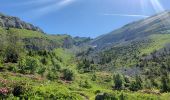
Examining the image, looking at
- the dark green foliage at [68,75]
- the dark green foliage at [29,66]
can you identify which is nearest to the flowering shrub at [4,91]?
the dark green foliage at [29,66]

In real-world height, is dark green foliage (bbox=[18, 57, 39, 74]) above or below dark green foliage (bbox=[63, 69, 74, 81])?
above

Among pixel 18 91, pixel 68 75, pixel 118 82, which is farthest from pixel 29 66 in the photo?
pixel 18 91

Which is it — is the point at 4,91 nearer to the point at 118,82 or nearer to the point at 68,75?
the point at 68,75

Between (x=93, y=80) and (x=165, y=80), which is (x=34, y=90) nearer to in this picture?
(x=165, y=80)

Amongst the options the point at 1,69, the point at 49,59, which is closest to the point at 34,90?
the point at 1,69

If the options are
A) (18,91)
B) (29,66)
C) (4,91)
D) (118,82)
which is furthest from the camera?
(118,82)

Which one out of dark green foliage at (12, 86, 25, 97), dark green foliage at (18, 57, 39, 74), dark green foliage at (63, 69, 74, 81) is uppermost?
dark green foliage at (18, 57, 39, 74)

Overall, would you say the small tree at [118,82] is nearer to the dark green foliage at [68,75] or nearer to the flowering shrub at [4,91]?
the dark green foliage at [68,75]

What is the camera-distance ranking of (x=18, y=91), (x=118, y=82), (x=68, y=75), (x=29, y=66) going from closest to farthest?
(x=18, y=91) < (x=29, y=66) < (x=68, y=75) < (x=118, y=82)

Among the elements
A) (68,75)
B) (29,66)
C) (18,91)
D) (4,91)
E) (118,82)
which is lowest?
(18,91)

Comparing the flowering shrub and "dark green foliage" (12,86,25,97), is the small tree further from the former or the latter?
the flowering shrub

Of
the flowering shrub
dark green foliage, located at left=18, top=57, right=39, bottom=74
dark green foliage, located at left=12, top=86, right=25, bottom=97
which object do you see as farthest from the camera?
dark green foliage, located at left=18, top=57, right=39, bottom=74

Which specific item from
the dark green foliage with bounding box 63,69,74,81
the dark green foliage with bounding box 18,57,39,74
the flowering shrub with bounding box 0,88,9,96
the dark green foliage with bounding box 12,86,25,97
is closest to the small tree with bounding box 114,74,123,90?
the dark green foliage with bounding box 63,69,74,81

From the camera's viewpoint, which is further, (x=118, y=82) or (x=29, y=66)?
(x=118, y=82)
